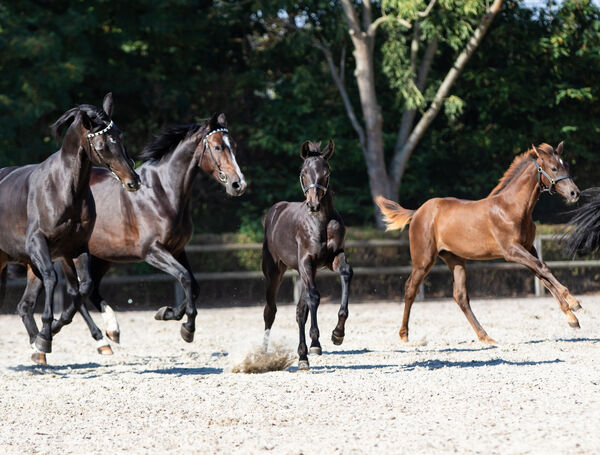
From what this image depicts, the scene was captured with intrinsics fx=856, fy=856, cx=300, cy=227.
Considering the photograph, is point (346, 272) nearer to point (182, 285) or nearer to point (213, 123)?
point (182, 285)

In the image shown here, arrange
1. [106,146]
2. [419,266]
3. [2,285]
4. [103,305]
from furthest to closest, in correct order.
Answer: [419,266]
[2,285]
[103,305]
[106,146]

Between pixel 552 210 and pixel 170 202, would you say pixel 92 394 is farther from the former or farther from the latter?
pixel 552 210

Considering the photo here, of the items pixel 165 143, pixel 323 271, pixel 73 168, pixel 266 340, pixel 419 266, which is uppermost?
pixel 165 143

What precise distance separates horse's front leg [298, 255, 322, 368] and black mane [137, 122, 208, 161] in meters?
1.75

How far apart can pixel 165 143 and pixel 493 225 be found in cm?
364

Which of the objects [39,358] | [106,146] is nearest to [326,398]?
[106,146]

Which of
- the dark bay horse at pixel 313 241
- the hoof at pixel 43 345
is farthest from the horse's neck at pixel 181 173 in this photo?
the hoof at pixel 43 345

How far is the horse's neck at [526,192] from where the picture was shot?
914 cm

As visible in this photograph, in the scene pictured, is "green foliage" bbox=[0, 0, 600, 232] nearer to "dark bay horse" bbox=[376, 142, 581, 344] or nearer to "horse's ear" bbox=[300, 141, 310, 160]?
"dark bay horse" bbox=[376, 142, 581, 344]

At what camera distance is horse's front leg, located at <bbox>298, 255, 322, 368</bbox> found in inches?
283

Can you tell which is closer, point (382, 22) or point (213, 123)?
point (213, 123)

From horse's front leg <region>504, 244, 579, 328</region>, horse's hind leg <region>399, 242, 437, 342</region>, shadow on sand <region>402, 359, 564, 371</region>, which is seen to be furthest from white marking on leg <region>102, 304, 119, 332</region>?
horse's front leg <region>504, 244, 579, 328</region>

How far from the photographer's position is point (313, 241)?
24.2 feet

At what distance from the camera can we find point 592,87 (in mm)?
18484
